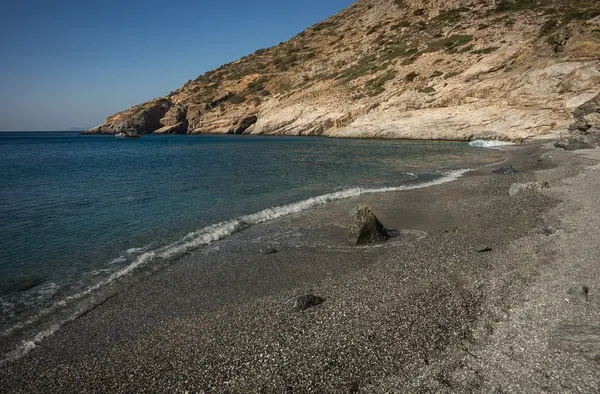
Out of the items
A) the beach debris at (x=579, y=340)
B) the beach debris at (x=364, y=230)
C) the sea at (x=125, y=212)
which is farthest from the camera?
the beach debris at (x=364, y=230)

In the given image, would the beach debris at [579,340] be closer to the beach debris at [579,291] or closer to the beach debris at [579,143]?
the beach debris at [579,291]

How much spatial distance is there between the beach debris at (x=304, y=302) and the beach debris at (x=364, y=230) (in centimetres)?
398

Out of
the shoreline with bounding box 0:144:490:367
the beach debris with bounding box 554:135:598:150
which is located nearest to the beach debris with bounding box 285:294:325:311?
the shoreline with bounding box 0:144:490:367

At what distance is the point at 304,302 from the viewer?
7102 mm

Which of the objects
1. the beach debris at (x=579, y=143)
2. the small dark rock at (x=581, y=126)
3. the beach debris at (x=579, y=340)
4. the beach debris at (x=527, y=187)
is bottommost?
the beach debris at (x=579, y=340)

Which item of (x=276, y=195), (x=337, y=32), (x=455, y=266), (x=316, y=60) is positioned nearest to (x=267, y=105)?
(x=316, y=60)

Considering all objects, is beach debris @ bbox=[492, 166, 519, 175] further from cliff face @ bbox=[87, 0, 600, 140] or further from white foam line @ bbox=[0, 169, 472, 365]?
cliff face @ bbox=[87, 0, 600, 140]

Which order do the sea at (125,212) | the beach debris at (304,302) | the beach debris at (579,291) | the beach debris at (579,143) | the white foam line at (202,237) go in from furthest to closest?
the beach debris at (579,143) < the sea at (125,212) < the beach debris at (304,302) < the white foam line at (202,237) < the beach debris at (579,291)

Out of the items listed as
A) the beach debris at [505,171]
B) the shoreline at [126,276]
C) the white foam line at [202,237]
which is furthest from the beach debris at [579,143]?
the shoreline at [126,276]

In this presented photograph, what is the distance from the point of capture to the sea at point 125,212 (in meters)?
8.42

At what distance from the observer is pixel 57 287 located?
28.9 feet

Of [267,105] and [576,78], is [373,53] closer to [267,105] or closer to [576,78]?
[267,105]

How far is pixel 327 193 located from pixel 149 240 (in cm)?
989

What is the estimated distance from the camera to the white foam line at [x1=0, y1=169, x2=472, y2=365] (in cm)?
692
